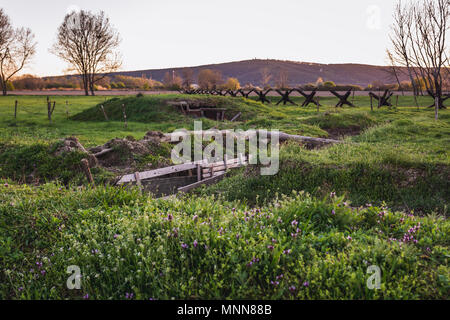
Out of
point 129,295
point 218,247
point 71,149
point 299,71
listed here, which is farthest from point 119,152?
point 299,71

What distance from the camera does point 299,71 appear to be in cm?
16888

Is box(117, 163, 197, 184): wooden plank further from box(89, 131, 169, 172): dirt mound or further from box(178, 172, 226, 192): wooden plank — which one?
box(89, 131, 169, 172): dirt mound

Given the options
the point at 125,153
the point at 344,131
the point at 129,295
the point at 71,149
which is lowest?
the point at 129,295

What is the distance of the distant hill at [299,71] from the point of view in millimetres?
160375

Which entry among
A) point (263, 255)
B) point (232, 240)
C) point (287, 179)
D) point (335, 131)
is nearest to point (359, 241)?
point (263, 255)

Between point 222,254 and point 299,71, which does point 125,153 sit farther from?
point 299,71

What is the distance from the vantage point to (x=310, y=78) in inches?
6206

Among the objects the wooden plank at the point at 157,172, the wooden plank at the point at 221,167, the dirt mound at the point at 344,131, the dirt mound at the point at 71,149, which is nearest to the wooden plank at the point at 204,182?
the wooden plank at the point at 221,167

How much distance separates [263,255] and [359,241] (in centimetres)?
127

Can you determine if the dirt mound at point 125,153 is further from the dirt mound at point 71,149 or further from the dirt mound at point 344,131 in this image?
the dirt mound at point 344,131

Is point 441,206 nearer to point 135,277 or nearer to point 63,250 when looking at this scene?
point 135,277

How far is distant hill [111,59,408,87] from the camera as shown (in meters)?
160

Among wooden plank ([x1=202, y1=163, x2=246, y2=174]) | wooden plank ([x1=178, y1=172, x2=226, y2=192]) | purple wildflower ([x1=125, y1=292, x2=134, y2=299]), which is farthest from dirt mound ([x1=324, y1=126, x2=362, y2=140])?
purple wildflower ([x1=125, y1=292, x2=134, y2=299])

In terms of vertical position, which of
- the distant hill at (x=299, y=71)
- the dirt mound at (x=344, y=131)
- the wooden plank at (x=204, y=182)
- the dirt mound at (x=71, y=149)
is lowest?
the wooden plank at (x=204, y=182)
